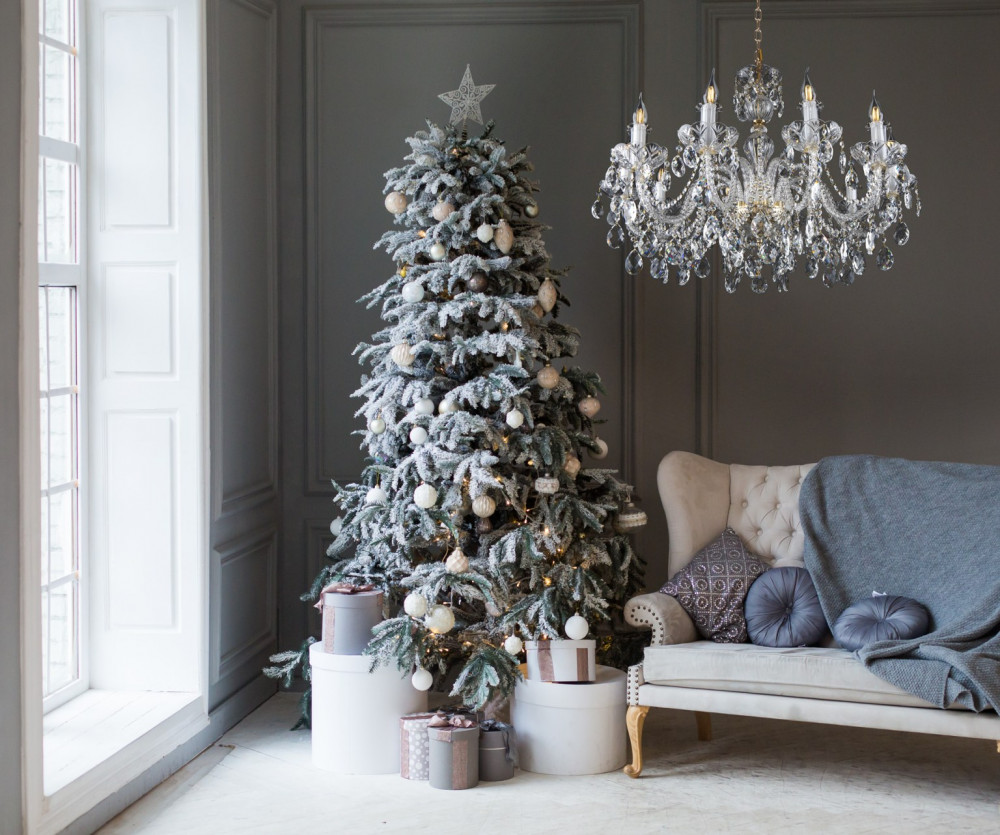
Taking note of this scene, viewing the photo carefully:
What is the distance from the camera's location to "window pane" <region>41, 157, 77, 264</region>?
3.68 metres

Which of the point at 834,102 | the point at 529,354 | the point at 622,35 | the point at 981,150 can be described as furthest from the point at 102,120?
the point at 981,150

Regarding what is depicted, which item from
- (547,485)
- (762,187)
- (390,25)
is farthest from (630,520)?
(390,25)

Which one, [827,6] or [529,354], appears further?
[827,6]

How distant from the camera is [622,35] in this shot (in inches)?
180

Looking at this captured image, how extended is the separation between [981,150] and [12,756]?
13.1 feet

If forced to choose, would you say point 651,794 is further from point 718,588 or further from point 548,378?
point 548,378

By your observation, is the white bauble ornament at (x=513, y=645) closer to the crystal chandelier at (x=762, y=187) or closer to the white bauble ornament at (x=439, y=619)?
the white bauble ornament at (x=439, y=619)

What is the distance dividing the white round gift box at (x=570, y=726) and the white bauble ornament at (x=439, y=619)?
12.6 inches

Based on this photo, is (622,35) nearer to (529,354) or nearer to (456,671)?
(529,354)

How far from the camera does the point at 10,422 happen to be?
2.75m

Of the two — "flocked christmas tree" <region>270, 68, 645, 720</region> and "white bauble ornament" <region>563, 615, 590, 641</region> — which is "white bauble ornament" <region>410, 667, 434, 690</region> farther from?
"white bauble ornament" <region>563, 615, 590, 641</region>

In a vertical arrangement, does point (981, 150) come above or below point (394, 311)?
above

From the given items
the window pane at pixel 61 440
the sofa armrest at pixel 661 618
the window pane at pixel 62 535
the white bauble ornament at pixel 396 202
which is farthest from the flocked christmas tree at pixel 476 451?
the window pane at pixel 61 440

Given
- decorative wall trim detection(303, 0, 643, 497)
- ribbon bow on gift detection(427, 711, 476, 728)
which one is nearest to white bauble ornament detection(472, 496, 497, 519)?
ribbon bow on gift detection(427, 711, 476, 728)
